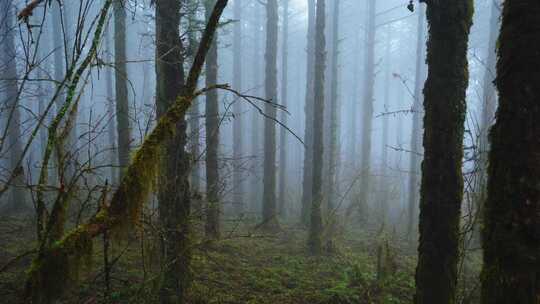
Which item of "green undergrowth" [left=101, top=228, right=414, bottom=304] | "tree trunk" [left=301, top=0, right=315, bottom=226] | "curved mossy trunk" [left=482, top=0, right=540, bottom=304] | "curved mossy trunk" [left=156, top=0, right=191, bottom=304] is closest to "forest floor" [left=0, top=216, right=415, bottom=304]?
"green undergrowth" [left=101, top=228, right=414, bottom=304]

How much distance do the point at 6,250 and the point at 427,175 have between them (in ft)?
29.5

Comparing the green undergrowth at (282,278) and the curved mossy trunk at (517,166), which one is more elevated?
the curved mossy trunk at (517,166)

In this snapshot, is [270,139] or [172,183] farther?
[270,139]

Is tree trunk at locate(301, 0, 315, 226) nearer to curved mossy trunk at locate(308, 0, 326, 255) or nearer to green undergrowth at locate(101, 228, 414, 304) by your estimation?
curved mossy trunk at locate(308, 0, 326, 255)

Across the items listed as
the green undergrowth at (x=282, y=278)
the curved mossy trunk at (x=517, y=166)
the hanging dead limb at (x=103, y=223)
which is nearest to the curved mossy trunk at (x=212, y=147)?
the green undergrowth at (x=282, y=278)

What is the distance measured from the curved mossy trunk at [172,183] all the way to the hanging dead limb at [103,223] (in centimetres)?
172

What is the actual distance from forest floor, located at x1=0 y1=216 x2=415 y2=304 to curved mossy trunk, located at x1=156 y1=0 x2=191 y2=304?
320 millimetres

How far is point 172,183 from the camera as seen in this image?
4.86 m

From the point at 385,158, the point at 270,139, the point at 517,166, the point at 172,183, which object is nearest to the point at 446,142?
the point at 517,166

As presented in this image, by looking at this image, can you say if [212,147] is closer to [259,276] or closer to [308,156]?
[259,276]

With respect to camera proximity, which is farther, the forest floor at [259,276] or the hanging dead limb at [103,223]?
the forest floor at [259,276]

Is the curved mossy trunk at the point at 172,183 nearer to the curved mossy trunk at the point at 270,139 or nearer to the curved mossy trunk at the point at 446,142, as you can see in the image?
the curved mossy trunk at the point at 446,142

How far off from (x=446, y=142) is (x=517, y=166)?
1938mm

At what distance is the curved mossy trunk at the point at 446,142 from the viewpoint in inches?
165
